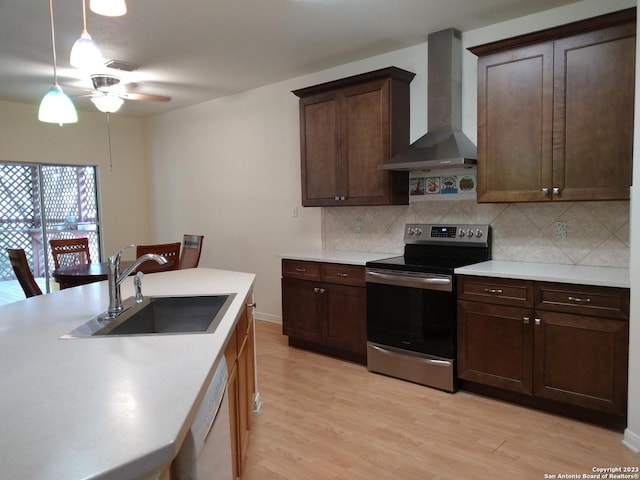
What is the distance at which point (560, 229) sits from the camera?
10.5 ft

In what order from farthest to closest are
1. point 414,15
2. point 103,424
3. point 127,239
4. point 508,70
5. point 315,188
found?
1. point 127,239
2. point 315,188
3. point 414,15
4. point 508,70
5. point 103,424

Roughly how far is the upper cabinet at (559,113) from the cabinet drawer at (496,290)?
1.86 ft

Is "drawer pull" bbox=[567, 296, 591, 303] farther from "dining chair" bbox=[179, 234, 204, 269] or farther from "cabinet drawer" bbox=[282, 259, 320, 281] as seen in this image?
"dining chair" bbox=[179, 234, 204, 269]

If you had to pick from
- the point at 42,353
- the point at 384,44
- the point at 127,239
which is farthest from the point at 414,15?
the point at 127,239

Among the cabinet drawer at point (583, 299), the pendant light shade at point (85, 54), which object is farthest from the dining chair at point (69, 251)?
the cabinet drawer at point (583, 299)

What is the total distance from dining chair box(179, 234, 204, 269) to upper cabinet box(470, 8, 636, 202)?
2869mm

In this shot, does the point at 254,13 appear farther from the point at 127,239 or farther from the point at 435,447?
the point at 127,239

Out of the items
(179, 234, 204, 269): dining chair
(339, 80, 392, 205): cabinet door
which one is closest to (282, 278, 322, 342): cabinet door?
(339, 80, 392, 205): cabinet door

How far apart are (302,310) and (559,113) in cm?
250

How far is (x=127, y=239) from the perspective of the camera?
21.9 ft

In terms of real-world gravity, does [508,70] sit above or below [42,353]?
above

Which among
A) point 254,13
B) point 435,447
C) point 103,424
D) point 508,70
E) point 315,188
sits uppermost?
point 254,13

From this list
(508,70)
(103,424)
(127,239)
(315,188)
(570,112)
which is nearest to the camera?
(103,424)

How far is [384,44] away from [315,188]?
1345mm
